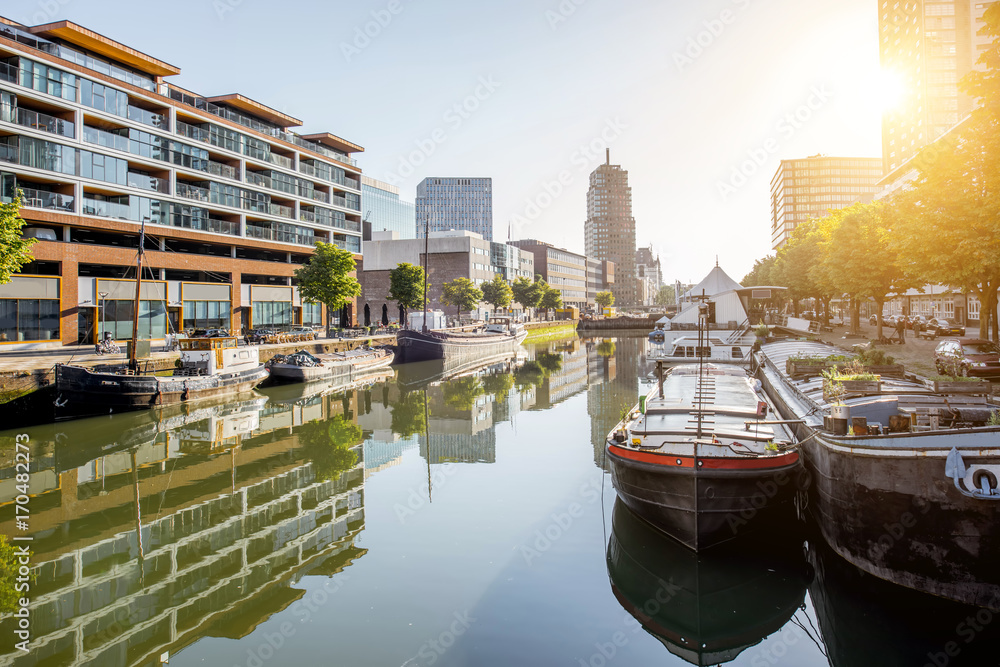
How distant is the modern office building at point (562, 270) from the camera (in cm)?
14325

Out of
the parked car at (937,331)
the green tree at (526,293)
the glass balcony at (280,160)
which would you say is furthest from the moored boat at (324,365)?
the green tree at (526,293)

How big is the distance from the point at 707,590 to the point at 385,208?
147742 millimetres

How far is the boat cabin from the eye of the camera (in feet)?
104

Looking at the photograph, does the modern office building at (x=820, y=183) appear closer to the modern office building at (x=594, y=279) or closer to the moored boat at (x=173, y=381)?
the modern office building at (x=594, y=279)

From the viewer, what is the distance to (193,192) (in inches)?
1785

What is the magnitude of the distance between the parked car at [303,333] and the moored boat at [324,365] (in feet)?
15.7

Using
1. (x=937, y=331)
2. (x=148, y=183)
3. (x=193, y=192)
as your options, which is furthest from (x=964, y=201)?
(x=193, y=192)

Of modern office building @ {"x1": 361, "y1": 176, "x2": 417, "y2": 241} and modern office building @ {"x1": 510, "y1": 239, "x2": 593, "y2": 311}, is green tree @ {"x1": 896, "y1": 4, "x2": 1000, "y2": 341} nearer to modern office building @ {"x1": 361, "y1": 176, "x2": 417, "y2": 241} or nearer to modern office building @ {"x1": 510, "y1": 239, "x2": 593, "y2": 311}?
modern office building @ {"x1": 510, "y1": 239, "x2": 593, "y2": 311}

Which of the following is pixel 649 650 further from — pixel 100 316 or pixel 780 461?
pixel 100 316

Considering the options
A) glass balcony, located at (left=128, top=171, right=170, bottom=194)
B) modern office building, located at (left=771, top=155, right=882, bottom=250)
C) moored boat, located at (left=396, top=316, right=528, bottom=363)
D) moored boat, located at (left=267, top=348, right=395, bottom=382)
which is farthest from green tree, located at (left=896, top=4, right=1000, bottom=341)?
modern office building, located at (left=771, top=155, right=882, bottom=250)

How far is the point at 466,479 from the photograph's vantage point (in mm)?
17641

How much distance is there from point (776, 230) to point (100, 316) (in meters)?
176

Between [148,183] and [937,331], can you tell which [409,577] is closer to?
[148,183]

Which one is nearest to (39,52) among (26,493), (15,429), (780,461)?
(15,429)
